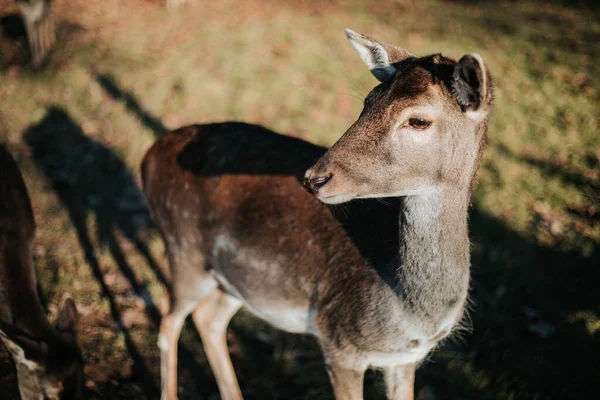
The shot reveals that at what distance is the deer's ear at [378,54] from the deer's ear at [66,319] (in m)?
2.40

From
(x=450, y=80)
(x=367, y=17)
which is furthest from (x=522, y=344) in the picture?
(x=367, y=17)

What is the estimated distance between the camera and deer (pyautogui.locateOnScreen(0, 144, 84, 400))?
2.75 metres

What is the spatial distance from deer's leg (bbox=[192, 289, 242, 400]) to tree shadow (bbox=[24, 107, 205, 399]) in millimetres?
467

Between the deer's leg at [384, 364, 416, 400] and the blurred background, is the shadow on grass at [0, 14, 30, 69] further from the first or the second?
the deer's leg at [384, 364, 416, 400]

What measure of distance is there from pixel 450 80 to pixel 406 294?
1.08 meters

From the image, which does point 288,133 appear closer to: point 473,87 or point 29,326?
point 29,326

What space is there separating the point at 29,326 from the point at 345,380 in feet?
6.38

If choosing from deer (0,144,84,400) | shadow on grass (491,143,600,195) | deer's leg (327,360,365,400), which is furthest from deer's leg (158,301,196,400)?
shadow on grass (491,143,600,195)

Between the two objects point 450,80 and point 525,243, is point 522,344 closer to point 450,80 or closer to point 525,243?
point 525,243

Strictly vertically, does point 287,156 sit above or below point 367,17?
above

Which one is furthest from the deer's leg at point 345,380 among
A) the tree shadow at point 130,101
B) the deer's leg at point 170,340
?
the tree shadow at point 130,101

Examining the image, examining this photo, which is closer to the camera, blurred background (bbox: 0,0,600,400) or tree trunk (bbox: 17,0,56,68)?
blurred background (bbox: 0,0,600,400)

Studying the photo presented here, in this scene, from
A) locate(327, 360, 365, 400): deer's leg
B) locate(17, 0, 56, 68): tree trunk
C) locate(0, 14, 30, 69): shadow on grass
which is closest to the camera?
locate(327, 360, 365, 400): deer's leg

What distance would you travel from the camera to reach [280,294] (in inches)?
124
